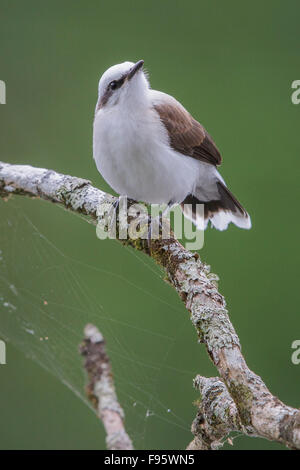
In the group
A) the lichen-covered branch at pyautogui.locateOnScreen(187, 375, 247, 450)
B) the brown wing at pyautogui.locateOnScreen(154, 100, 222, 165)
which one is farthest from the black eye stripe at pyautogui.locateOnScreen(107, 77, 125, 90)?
the lichen-covered branch at pyautogui.locateOnScreen(187, 375, 247, 450)

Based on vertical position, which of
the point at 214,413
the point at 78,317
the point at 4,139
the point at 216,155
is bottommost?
the point at 214,413

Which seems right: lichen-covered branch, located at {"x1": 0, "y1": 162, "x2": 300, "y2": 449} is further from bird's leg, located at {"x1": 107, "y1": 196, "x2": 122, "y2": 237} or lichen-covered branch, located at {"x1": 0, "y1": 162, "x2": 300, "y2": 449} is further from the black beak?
the black beak

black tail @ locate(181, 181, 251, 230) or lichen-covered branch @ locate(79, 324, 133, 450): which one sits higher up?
black tail @ locate(181, 181, 251, 230)

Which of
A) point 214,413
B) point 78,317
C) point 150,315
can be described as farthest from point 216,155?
point 214,413

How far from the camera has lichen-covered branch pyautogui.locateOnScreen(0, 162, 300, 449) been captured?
1674 mm

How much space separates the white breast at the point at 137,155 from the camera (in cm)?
305

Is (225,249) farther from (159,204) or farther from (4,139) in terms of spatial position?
(4,139)

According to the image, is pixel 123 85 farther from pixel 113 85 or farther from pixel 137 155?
pixel 137 155

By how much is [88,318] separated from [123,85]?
1192mm

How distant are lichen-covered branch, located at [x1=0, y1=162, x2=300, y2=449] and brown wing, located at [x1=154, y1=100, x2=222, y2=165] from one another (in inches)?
22.4

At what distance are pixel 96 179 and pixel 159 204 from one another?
1.41m

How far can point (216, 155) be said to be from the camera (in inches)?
141

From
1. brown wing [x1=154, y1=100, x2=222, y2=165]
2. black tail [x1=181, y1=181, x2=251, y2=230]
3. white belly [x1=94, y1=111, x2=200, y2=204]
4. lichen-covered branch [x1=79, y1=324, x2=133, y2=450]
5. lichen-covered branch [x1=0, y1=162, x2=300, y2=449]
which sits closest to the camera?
lichen-covered branch [x1=0, y1=162, x2=300, y2=449]

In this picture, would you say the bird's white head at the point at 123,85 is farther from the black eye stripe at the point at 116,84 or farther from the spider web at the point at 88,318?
the spider web at the point at 88,318
